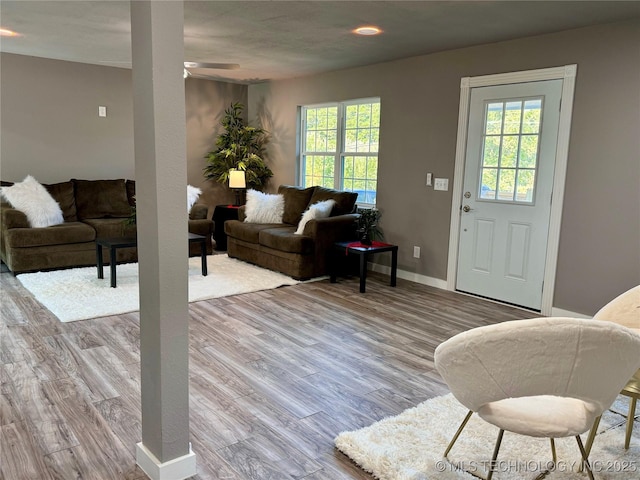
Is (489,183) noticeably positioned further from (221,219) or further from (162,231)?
(221,219)

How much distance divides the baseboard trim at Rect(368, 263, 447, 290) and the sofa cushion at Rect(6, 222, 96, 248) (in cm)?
315

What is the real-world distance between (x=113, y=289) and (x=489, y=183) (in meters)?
3.59

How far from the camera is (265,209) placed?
6.09 meters

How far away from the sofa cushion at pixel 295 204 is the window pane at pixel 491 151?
213 cm

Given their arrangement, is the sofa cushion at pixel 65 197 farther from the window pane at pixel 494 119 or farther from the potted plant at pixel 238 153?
the window pane at pixel 494 119

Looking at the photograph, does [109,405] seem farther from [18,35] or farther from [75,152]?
[75,152]

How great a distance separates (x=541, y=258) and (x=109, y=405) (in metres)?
3.48

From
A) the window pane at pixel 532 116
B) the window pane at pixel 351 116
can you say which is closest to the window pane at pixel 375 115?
the window pane at pixel 351 116

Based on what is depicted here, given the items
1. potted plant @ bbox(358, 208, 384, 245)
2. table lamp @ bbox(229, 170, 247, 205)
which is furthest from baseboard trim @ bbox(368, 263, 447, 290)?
table lamp @ bbox(229, 170, 247, 205)

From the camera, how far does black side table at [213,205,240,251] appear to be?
267 inches

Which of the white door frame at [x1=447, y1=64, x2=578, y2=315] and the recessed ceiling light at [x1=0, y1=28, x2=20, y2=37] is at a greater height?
the recessed ceiling light at [x1=0, y1=28, x2=20, y2=37]

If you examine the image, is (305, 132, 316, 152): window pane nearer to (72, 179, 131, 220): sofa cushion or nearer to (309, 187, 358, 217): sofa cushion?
(309, 187, 358, 217): sofa cushion

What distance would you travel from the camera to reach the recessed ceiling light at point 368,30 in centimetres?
397

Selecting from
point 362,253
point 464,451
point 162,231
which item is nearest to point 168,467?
point 162,231
